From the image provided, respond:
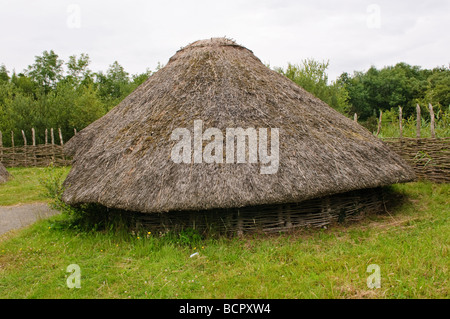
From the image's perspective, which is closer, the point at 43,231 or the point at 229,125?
the point at 229,125

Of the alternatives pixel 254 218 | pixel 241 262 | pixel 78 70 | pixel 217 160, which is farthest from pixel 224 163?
pixel 78 70

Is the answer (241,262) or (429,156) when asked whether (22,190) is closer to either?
(241,262)

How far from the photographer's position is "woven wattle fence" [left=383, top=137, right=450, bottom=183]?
789 cm

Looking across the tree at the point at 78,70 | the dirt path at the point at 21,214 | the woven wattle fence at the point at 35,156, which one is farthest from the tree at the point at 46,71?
the dirt path at the point at 21,214

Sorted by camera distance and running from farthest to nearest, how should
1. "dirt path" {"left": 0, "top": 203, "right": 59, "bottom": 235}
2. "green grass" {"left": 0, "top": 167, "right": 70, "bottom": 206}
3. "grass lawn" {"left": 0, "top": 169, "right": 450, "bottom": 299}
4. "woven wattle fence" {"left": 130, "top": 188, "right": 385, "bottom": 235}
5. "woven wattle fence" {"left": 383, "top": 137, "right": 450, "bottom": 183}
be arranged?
"green grass" {"left": 0, "top": 167, "right": 70, "bottom": 206}
"woven wattle fence" {"left": 383, "top": 137, "right": 450, "bottom": 183}
"dirt path" {"left": 0, "top": 203, "right": 59, "bottom": 235}
"woven wattle fence" {"left": 130, "top": 188, "right": 385, "bottom": 235}
"grass lawn" {"left": 0, "top": 169, "right": 450, "bottom": 299}

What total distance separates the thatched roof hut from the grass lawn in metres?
0.66

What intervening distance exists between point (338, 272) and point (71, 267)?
3.47 meters

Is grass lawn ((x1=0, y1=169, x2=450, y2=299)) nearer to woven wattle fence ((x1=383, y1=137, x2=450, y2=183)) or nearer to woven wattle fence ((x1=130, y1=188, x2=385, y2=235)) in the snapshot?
woven wattle fence ((x1=130, y1=188, x2=385, y2=235))

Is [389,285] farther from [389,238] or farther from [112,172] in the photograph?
[112,172]

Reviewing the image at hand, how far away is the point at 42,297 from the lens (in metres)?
3.77

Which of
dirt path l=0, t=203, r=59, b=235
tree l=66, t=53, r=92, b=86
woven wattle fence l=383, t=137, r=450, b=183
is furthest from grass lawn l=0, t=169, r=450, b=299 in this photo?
tree l=66, t=53, r=92, b=86

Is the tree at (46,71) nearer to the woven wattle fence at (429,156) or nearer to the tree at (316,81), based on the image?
the tree at (316,81)

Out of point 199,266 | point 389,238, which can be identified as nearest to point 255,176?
point 199,266

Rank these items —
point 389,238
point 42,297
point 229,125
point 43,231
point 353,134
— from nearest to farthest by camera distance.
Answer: point 42,297 → point 389,238 → point 229,125 → point 43,231 → point 353,134
